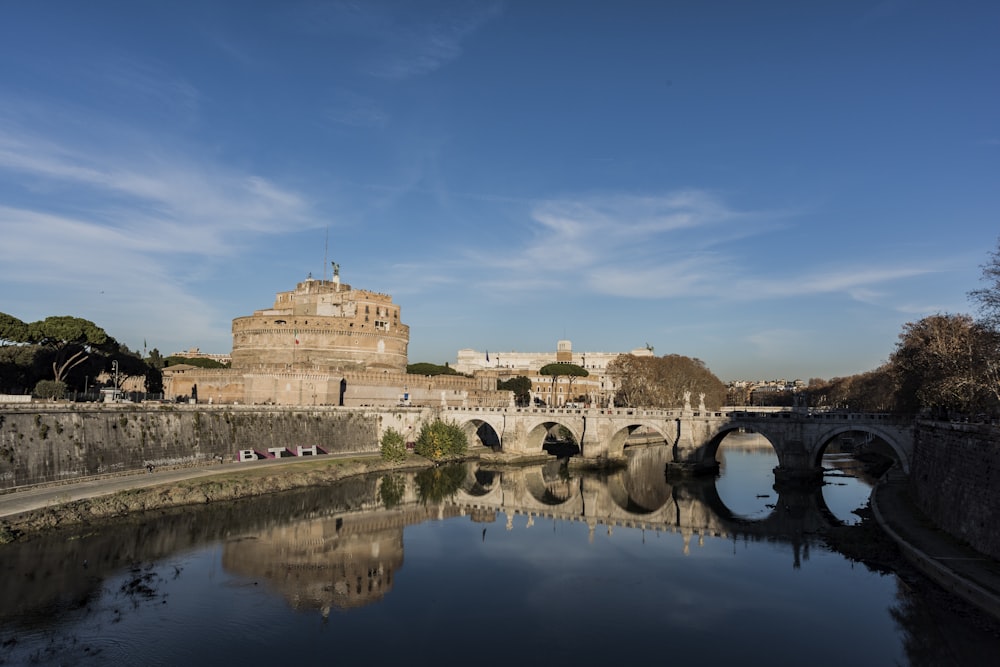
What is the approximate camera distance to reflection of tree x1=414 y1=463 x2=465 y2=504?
156 ft

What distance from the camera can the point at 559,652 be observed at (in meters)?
20.5

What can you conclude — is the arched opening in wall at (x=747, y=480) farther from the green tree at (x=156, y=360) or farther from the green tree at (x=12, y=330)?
the green tree at (x=156, y=360)

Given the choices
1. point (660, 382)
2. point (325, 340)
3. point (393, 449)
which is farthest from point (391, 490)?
point (660, 382)

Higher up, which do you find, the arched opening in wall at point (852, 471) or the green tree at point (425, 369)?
the green tree at point (425, 369)

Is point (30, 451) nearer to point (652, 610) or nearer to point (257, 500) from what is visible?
point (257, 500)

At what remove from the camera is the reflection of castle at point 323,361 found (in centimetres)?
7006

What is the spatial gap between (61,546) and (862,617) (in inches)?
1243

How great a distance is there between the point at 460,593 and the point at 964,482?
824 inches

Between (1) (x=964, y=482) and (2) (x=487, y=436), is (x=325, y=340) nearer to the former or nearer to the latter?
(2) (x=487, y=436)

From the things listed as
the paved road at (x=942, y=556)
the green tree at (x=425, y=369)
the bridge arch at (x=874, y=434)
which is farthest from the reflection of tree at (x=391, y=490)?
the green tree at (x=425, y=369)

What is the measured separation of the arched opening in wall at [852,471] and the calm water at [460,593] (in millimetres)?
1623

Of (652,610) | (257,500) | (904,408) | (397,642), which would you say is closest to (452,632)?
(397,642)

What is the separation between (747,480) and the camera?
5725 cm

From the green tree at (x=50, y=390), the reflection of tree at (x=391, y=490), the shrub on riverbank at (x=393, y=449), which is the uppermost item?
the green tree at (x=50, y=390)
